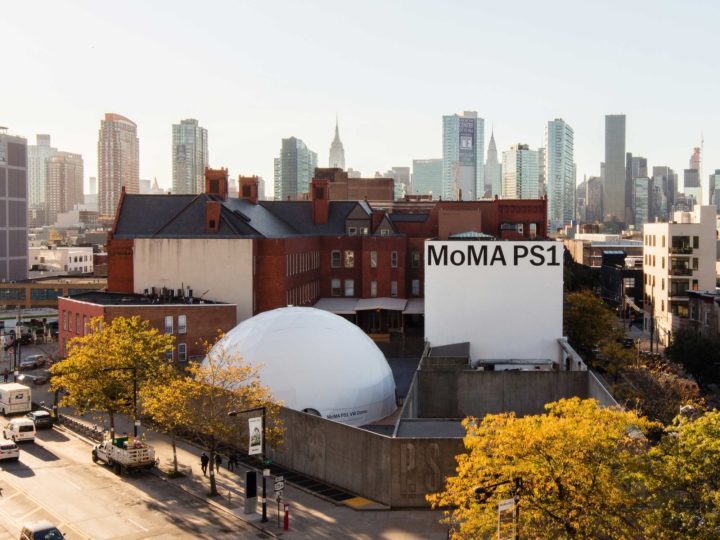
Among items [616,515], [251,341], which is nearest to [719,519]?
[616,515]

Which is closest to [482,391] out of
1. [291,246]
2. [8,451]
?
[8,451]

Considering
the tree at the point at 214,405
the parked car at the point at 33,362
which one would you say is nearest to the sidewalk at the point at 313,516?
the tree at the point at 214,405

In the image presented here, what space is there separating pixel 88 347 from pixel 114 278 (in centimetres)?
3186

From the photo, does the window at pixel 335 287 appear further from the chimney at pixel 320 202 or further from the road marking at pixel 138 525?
the road marking at pixel 138 525

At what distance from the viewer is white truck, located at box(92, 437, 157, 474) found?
41875 millimetres

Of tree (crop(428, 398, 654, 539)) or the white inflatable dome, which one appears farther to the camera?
the white inflatable dome

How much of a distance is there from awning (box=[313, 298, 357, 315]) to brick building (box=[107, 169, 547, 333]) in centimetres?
11

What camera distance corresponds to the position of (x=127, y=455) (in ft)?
137

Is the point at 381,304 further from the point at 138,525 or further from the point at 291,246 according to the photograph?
the point at 138,525

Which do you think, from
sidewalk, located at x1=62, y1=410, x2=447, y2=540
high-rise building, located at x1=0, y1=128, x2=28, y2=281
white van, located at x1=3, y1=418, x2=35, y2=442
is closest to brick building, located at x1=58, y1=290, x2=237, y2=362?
white van, located at x1=3, y1=418, x2=35, y2=442

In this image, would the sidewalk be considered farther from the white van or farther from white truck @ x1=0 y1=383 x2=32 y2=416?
white truck @ x1=0 y1=383 x2=32 y2=416

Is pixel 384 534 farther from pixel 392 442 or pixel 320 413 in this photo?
pixel 320 413

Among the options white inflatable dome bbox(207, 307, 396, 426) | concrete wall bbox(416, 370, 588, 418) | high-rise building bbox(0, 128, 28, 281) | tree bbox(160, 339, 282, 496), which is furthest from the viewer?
high-rise building bbox(0, 128, 28, 281)

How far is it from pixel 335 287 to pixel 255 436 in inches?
2310
